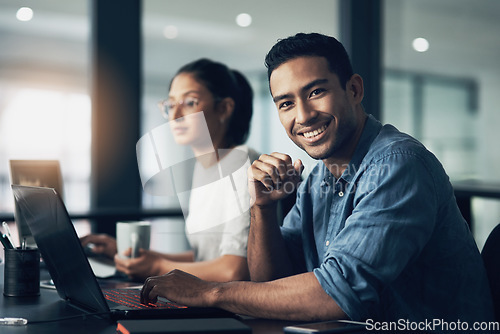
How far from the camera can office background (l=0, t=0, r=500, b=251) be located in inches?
120

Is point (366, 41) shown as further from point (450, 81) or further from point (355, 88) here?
point (355, 88)

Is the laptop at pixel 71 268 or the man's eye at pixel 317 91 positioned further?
the man's eye at pixel 317 91

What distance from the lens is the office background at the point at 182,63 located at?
10.0 feet

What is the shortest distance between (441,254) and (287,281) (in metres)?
0.36

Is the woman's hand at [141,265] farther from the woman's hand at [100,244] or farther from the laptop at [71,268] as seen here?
the laptop at [71,268]

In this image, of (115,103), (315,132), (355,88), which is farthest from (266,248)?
(115,103)

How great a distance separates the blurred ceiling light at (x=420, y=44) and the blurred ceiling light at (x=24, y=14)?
8.53 feet

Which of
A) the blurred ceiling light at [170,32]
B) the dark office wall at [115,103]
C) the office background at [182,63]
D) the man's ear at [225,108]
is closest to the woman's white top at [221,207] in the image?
the man's ear at [225,108]

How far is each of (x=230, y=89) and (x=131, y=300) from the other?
107 centimetres

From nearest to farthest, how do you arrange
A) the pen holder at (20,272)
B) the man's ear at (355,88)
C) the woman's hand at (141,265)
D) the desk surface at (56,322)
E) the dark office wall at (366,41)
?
1. the desk surface at (56,322)
2. the pen holder at (20,272)
3. the man's ear at (355,88)
4. the woman's hand at (141,265)
5. the dark office wall at (366,41)

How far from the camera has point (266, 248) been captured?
1.52m

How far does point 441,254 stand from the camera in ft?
A: 4.01

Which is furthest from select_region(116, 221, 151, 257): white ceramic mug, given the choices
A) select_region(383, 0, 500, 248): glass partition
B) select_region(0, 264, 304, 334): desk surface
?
select_region(383, 0, 500, 248): glass partition

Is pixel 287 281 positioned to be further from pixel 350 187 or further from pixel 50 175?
pixel 50 175
